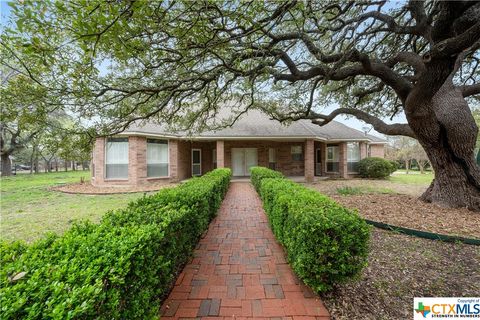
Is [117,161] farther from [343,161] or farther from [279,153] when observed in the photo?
[343,161]

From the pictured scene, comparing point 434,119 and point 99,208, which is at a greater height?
point 434,119

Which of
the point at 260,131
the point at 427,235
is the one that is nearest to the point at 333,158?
the point at 260,131

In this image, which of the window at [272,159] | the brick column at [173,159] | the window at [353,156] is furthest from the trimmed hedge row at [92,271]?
the window at [353,156]

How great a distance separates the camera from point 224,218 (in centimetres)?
582

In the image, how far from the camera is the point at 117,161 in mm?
11961

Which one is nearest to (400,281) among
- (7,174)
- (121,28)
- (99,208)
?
(121,28)

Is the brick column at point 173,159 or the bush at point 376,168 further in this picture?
the bush at point 376,168

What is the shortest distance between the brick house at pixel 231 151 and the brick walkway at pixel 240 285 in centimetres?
784

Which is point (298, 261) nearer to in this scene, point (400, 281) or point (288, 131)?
point (400, 281)

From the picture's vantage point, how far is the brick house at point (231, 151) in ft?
39.0

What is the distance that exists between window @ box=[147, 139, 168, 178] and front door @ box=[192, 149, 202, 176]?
332 centimetres

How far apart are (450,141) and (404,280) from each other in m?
5.53

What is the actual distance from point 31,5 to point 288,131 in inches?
546

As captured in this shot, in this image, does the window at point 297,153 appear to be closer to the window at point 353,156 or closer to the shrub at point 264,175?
the window at point 353,156
